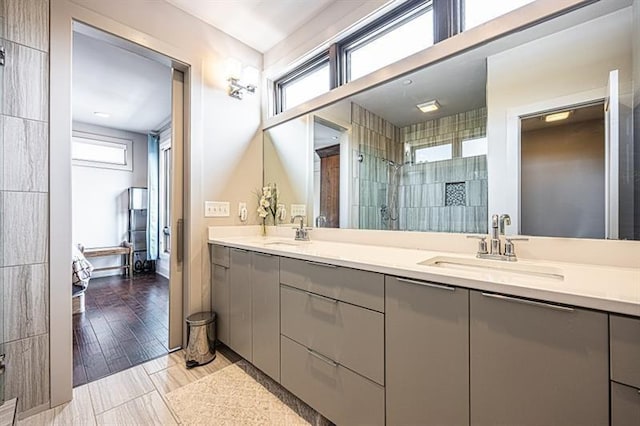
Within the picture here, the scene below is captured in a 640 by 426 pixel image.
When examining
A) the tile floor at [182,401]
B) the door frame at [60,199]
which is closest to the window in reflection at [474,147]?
the tile floor at [182,401]

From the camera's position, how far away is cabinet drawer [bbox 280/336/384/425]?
114 cm

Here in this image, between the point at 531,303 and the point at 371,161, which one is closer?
the point at 531,303

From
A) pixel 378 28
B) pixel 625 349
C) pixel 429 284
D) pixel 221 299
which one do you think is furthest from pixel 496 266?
pixel 221 299

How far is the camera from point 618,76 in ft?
3.43

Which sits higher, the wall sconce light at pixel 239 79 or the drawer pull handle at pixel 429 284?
the wall sconce light at pixel 239 79

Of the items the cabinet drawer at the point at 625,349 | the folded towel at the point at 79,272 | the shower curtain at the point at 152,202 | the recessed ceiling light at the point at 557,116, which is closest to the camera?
the cabinet drawer at the point at 625,349

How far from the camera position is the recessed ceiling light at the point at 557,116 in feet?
3.83

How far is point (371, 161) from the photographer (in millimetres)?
1864

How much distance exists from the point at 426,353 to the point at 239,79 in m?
2.54

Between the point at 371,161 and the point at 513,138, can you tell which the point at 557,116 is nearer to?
the point at 513,138

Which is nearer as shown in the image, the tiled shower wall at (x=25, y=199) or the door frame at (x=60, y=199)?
the tiled shower wall at (x=25, y=199)

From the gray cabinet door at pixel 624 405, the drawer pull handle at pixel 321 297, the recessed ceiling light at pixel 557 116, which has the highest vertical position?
the recessed ceiling light at pixel 557 116

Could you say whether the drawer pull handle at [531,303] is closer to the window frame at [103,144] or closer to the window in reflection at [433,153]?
the window in reflection at [433,153]

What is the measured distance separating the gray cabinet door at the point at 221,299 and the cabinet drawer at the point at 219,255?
3 centimetres
